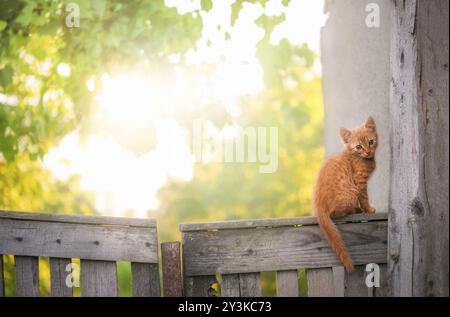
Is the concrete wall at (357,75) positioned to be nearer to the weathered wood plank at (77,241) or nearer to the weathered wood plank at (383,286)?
the weathered wood plank at (383,286)

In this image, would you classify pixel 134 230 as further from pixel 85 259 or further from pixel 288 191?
pixel 288 191

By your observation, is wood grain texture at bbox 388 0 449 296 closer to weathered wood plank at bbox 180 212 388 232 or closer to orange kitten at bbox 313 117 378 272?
weathered wood plank at bbox 180 212 388 232

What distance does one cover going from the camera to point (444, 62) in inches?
83.0

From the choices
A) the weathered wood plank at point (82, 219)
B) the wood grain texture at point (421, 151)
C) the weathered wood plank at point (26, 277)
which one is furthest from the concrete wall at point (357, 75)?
the weathered wood plank at point (26, 277)

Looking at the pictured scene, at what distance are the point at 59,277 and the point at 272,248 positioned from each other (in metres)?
1.19

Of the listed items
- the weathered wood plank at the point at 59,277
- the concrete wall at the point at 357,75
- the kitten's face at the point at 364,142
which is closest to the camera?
the weathered wood plank at the point at 59,277

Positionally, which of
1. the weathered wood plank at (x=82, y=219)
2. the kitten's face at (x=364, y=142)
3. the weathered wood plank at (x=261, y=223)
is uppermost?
the kitten's face at (x=364, y=142)

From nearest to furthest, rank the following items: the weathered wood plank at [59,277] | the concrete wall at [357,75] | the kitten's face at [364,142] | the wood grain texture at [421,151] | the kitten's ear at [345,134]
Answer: the wood grain texture at [421,151]
the weathered wood plank at [59,277]
the kitten's face at [364,142]
the kitten's ear at [345,134]
the concrete wall at [357,75]

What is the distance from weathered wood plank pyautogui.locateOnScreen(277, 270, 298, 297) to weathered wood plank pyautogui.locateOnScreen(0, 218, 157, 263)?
0.68m

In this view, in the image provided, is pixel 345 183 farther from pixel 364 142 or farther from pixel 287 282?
pixel 287 282

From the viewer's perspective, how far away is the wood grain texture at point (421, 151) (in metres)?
2.05

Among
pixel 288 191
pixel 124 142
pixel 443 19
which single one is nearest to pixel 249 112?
pixel 288 191

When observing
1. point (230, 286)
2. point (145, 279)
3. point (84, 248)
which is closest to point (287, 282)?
point (230, 286)

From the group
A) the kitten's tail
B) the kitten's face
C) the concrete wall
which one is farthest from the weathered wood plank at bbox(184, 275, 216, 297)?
the concrete wall
